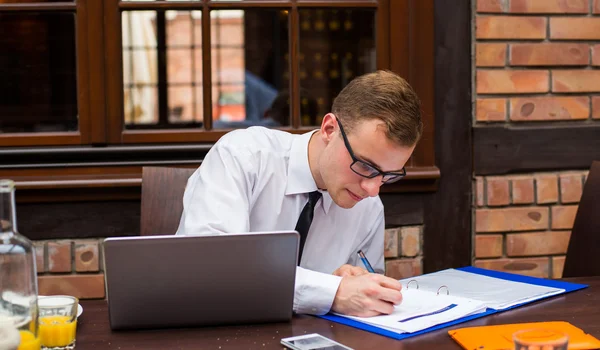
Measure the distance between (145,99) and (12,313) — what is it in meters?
1.38

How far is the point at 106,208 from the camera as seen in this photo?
231cm

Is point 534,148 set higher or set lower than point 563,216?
higher

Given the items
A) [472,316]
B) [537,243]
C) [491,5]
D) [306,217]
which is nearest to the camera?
[472,316]

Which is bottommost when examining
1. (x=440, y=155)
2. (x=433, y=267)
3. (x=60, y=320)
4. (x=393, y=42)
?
(x=433, y=267)

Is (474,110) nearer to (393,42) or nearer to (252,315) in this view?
(393,42)

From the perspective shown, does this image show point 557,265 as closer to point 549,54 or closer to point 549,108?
point 549,108

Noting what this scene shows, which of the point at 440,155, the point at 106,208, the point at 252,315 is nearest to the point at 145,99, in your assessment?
the point at 106,208

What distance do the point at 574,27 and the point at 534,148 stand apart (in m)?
0.43

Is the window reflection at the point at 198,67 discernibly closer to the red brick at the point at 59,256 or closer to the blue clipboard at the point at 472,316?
the red brick at the point at 59,256

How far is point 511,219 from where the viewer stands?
2488mm

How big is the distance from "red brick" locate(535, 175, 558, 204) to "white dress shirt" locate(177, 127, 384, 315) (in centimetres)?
75

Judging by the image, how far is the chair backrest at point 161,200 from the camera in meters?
1.90

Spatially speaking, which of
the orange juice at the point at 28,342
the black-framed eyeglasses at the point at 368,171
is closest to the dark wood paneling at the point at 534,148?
the black-framed eyeglasses at the point at 368,171

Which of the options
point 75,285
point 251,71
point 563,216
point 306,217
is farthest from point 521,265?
point 75,285
